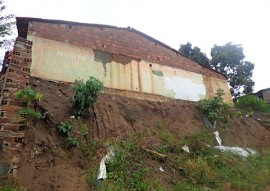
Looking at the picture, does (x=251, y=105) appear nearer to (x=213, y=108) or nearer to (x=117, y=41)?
(x=213, y=108)

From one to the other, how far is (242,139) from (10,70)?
9115 mm

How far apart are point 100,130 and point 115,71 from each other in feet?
11.0

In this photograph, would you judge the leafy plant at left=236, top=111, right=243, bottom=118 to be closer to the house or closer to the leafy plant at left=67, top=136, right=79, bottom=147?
the house

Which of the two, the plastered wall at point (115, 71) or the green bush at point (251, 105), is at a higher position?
the plastered wall at point (115, 71)

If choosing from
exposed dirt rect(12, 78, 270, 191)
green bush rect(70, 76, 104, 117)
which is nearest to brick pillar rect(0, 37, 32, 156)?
exposed dirt rect(12, 78, 270, 191)

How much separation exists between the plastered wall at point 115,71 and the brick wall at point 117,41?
9.8 inches

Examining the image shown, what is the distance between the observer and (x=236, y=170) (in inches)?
300

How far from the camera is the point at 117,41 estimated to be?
11.0m

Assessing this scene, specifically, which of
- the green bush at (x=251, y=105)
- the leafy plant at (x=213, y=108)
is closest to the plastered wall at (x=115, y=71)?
the leafy plant at (x=213, y=108)

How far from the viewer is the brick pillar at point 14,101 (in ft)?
17.0

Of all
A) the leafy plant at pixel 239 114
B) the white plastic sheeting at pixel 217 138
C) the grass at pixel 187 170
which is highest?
the leafy plant at pixel 239 114

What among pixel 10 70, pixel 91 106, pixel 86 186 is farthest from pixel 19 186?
pixel 91 106

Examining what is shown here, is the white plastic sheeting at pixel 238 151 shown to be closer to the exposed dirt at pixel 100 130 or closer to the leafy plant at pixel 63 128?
the exposed dirt at pixel 100 130

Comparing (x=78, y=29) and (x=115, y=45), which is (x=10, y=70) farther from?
(x=115, y=45)
